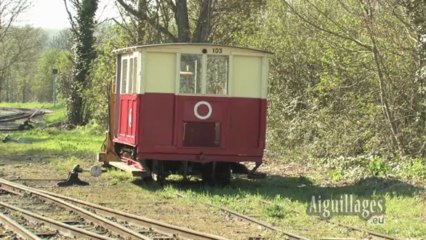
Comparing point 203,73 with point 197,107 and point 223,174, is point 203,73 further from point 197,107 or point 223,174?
point 223,174

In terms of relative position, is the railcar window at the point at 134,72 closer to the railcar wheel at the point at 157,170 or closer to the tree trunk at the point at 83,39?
the railcar wheel at the point at 157,170

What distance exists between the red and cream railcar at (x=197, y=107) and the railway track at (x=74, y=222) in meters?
2.33

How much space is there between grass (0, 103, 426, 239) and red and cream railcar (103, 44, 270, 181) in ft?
2.25

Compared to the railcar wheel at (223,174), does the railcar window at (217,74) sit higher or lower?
higher

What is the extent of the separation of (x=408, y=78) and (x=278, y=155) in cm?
540

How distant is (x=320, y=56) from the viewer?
18.9 metres

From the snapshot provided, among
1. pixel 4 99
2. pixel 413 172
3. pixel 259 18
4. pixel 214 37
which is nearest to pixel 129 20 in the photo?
pixel 214 37

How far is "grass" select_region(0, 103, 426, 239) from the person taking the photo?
9.65 m

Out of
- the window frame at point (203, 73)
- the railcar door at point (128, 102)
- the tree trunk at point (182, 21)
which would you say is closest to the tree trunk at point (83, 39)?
the tree trunk at point (182, 21)

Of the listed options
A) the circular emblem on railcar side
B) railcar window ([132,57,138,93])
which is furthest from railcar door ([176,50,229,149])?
railcar window ([132,57,138,93])

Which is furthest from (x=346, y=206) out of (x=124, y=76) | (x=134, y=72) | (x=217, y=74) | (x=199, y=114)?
(x=124, y=76)

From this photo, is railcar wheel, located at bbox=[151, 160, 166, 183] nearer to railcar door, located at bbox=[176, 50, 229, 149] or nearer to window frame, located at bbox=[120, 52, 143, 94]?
railcar door, located at bbox=[176, 50, 229, 149]

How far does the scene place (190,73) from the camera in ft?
44.1

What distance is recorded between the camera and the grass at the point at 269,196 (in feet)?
31.7
